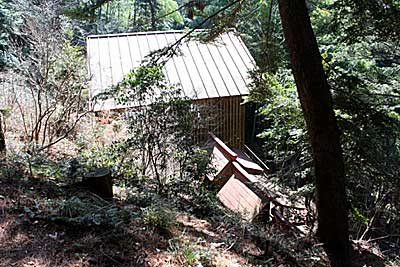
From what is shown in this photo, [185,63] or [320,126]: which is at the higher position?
[185,63]

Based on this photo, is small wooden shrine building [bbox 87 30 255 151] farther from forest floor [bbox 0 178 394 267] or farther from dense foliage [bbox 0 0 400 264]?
forest floor [bbox 0 178 394 267]

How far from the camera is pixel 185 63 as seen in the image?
8789 mm

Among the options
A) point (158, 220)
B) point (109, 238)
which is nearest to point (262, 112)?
point (158, 220)

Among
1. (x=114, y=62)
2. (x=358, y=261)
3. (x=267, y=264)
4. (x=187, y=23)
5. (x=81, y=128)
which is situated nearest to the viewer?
(x=267, y=264)

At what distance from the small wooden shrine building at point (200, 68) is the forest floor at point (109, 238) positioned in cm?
451

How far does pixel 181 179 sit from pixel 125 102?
1.19 metres

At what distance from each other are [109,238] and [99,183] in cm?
88

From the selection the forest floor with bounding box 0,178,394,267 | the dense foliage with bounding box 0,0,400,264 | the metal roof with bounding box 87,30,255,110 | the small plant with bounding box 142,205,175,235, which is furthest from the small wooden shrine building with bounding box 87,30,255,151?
the small plant with bounding box 142,205,175,235

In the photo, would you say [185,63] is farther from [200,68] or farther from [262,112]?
[262,112]

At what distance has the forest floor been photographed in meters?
2.26

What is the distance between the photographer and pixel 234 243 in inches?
113

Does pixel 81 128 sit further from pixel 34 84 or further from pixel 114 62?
pixel 114 62

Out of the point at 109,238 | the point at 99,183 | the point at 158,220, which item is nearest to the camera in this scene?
the point at 109,238

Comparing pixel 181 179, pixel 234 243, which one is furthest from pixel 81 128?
pixel 234 243
